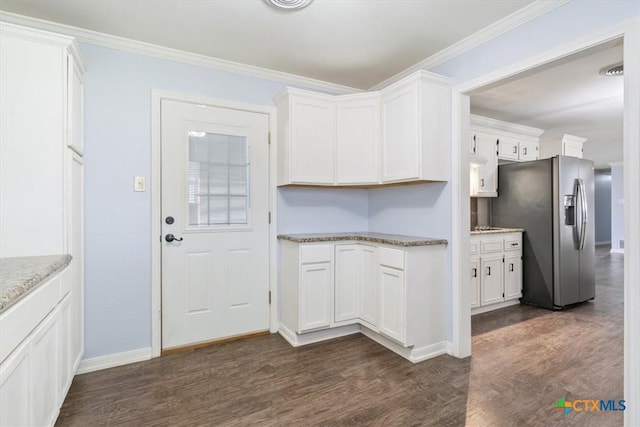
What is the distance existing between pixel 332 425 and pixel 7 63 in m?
2.63

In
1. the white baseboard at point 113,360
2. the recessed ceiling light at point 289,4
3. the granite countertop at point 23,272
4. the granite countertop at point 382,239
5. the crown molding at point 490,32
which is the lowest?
the white baseboard at point 113,360

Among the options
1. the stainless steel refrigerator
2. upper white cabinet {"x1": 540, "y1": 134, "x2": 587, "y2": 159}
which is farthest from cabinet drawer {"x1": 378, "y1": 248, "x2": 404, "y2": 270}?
upper white cabinet {"x1": 540, "y1": 134, "x2": 587, "y2": 159}

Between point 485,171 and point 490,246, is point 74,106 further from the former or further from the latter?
point 485,171

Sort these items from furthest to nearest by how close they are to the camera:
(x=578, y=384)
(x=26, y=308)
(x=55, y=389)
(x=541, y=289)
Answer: (x=541, y=289) → (x=578, y=384) → (x=55, y=389) → (x=26, y=308)

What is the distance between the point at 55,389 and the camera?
155 centimetres

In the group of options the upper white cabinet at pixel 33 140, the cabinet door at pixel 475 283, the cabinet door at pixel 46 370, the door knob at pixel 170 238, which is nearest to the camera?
the cabinet door at pixel 46 370

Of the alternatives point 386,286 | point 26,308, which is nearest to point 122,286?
point 26,308

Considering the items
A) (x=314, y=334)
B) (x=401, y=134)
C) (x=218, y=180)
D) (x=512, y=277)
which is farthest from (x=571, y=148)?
(x=218, y=180)

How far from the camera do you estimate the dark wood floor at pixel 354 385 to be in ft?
5.79

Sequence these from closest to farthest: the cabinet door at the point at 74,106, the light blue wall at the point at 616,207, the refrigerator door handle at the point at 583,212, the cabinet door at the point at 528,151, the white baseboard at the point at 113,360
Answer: the cabinet door at the point at 74,106, the white baseboard at the point at 113,360, the refrigerator door handle at the point at 583,212, the cabinet door at the point at 528,151, the light blue wall at the point at 616,207

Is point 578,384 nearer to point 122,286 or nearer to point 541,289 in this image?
point 541,289

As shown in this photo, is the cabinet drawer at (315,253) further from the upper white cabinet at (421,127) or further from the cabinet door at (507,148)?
the cabinet door at (507,148)

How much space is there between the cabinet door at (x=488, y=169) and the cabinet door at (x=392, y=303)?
7.00ft

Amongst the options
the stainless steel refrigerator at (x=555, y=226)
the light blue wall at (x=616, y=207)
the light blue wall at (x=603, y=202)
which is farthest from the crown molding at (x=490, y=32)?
the light blue wall at (x=603, y=202)
